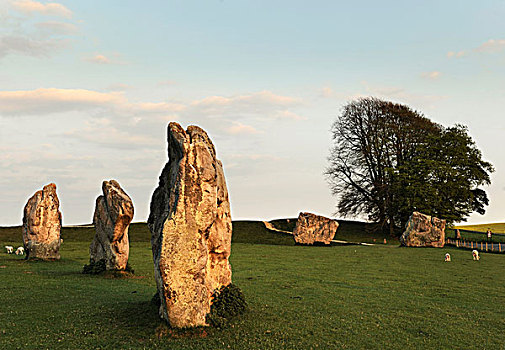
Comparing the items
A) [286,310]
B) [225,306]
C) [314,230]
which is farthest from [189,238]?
[314,230]

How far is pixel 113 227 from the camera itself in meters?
20.0

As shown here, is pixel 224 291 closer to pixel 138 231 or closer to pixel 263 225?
pixel 138 231

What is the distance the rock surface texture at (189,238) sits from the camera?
9.81 metres

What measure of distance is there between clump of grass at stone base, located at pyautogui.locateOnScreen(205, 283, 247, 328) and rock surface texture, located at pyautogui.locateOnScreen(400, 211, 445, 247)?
31.1m

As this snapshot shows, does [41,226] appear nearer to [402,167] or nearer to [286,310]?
[286,310]

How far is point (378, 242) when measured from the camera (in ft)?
163

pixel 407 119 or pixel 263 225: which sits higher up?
pixel 407 119

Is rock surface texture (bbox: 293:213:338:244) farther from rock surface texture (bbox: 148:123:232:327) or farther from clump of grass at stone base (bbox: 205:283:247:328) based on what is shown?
rock surface texture (bbox: 148:123:232:327)

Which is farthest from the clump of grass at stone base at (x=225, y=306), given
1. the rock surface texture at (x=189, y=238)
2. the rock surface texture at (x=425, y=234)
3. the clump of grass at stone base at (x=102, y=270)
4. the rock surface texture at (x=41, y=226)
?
the rock surface texture at (x=425, y=234)

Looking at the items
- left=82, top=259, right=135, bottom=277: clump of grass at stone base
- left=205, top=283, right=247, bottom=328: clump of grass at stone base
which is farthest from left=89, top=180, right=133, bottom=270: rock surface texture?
left=205, top=283, right=247, bottom=328: clump of grass at stone base

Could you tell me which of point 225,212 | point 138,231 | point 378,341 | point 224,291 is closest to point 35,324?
point 224,291

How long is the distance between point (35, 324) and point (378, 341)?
8.47 m

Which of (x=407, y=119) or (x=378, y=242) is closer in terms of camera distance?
(x=378, y=242)

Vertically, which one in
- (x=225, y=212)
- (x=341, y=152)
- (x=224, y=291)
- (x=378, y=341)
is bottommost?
(x=378, y=341)
